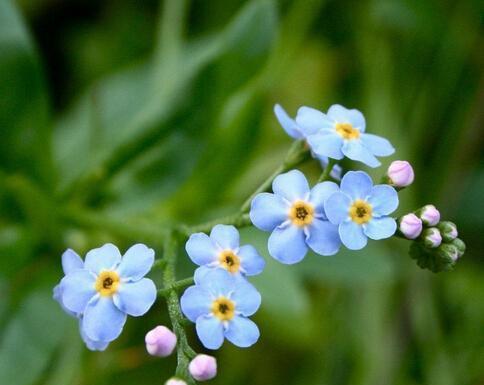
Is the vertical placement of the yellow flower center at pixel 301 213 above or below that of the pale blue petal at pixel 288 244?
above

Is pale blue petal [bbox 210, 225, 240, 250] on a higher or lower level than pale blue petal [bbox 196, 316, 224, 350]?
higher

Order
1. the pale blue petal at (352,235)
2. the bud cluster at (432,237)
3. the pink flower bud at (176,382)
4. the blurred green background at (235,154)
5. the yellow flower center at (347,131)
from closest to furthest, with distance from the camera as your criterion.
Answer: the pink flower bud at (176,382) < the pale blue petal at (352,235) < the bud cluster at (432,237) < the yellow flower center at (347,131) < the blurred green background at (235,154)

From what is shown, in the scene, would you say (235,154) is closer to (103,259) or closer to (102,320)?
(103,259)

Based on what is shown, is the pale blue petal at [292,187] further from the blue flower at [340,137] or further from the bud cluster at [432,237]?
the bud cluster at [432,237]

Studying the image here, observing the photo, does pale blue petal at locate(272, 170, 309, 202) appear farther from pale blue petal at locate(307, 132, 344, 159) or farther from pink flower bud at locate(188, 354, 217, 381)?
pink flower bud at locate(188, 354, 217, 381)

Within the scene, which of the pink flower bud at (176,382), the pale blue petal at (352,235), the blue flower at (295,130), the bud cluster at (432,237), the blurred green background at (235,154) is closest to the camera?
the pink flower bud at (176,382)

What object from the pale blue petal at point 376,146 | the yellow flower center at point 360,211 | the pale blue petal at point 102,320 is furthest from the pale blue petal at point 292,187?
the pale blue petal at point 102,320

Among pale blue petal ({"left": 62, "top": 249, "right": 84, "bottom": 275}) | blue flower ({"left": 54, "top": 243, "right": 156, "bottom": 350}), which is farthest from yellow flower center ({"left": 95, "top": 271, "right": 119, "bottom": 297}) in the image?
pale blue petal ({"left": 62, "top": 249, "right": 84, "bottom": 275})

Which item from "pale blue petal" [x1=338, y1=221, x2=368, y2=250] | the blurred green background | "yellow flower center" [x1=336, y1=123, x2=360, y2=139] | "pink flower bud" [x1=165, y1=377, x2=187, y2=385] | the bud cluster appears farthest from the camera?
the blurred green background
